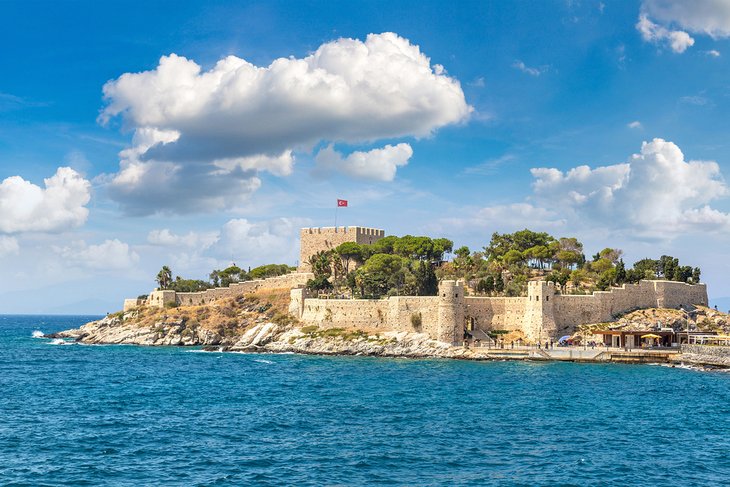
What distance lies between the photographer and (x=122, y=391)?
46000 mm

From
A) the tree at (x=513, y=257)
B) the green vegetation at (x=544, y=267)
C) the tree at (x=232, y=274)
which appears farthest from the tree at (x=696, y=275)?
the tree at (x=232, y=274)

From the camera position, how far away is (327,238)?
100 metres

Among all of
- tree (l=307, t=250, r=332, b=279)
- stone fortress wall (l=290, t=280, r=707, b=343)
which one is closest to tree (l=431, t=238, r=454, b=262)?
tree (l=307, t=250, r=332, b=279)

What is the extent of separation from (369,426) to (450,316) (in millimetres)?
33969

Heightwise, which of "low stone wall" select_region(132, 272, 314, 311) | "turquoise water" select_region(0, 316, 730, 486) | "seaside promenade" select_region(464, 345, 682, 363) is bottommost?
"turquoise water" select_region(0, 316, 730, 486)

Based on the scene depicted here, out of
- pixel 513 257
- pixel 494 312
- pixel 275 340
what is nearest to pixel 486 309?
pixel 494 312

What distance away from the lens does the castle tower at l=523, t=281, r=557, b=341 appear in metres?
66.8

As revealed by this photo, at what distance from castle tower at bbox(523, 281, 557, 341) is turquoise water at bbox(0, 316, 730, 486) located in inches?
374

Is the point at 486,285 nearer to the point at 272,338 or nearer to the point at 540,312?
the point at 540,312

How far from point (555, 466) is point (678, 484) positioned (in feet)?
13.6

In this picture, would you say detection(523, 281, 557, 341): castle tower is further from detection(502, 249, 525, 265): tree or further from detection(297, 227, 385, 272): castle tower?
detection(297, 227, 385, 272): castle tower

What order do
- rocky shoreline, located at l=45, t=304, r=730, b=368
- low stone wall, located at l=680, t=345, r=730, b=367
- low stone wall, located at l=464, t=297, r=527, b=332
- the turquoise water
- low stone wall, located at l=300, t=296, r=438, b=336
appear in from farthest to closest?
low stone wall, located at l=464, t=297, r=527, b=332 < low stone wall, located at l=300, t=296, r=438, b=336 < rocky shoreline, located at l=45, t=304, r=730, b=368 < low stone wall, located at l=680, t=345, r=730, b=367 < the turquoise water

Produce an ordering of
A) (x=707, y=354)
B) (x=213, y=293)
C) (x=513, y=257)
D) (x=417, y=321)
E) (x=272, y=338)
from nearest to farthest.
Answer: (x=707, y=354) < (x=417, y=321) < (x=272, y=338) < (x=513, y=257) < (x=213, y=293)

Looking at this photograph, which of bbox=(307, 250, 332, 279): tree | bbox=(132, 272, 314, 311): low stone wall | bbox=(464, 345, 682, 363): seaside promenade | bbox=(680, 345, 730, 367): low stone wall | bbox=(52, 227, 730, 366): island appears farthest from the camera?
bbox=(132, 272, 314, 311): low stone wall
